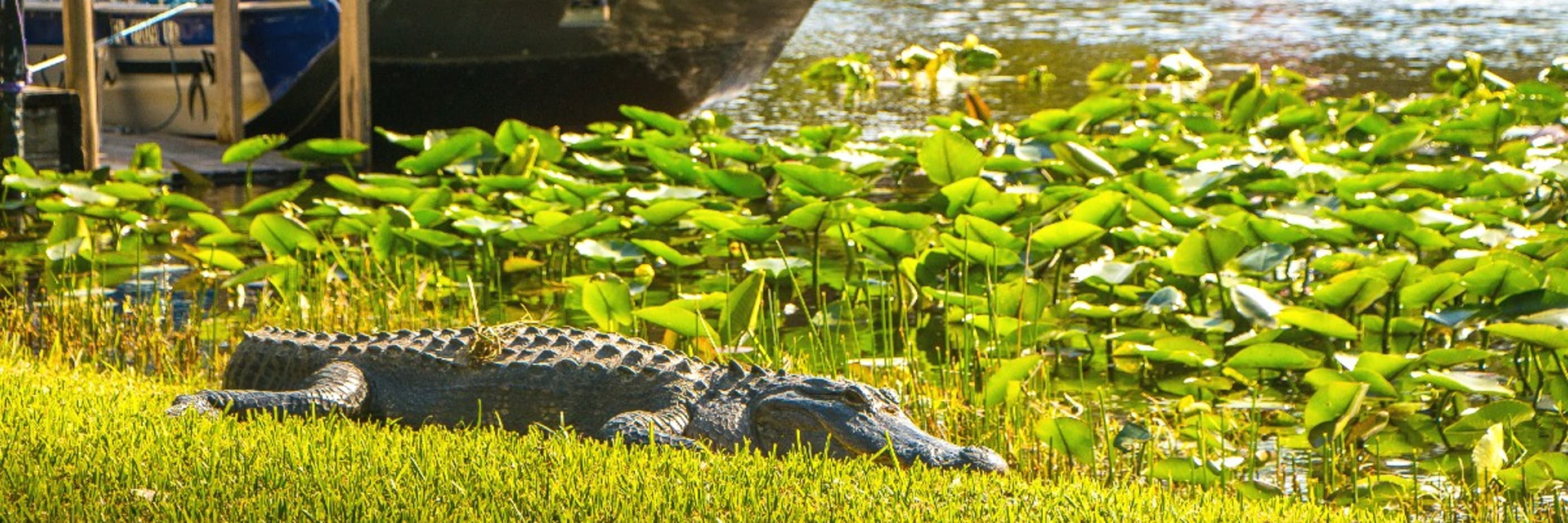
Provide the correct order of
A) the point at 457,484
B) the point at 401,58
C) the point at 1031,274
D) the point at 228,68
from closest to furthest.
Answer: the point at 457,484 → the point at 1031,274 → the point at 228,68 → the point at 401,58

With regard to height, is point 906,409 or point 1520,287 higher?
point 1520,287

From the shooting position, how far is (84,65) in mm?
8562

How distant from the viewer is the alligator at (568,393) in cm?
403

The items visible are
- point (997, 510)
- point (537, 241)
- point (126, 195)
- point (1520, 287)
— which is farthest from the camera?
point (126, 195)

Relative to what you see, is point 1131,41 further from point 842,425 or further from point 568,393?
point 842,425

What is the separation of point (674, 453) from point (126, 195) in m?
3.87

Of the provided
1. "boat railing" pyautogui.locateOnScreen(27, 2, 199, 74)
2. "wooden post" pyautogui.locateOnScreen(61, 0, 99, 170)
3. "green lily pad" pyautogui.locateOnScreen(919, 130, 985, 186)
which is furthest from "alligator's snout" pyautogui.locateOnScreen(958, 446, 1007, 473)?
"boat railing" pyautogui.locateOnScreen(27, 2, 199, 74)

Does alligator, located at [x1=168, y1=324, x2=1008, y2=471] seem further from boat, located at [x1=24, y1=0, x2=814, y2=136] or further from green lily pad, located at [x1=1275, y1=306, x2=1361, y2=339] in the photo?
boat, located at [x1=24, y1=0, x2=814, y2=136]

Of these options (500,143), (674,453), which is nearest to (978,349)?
(674,453)

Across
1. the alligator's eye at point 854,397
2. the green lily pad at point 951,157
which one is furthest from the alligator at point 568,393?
the green lily pad at point 951,157

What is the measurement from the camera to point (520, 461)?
11.5 ft

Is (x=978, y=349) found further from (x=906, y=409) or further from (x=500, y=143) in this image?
(x=500, y=143)

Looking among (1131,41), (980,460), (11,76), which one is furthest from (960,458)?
(1131,41)

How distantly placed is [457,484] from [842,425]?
104 centimetres
